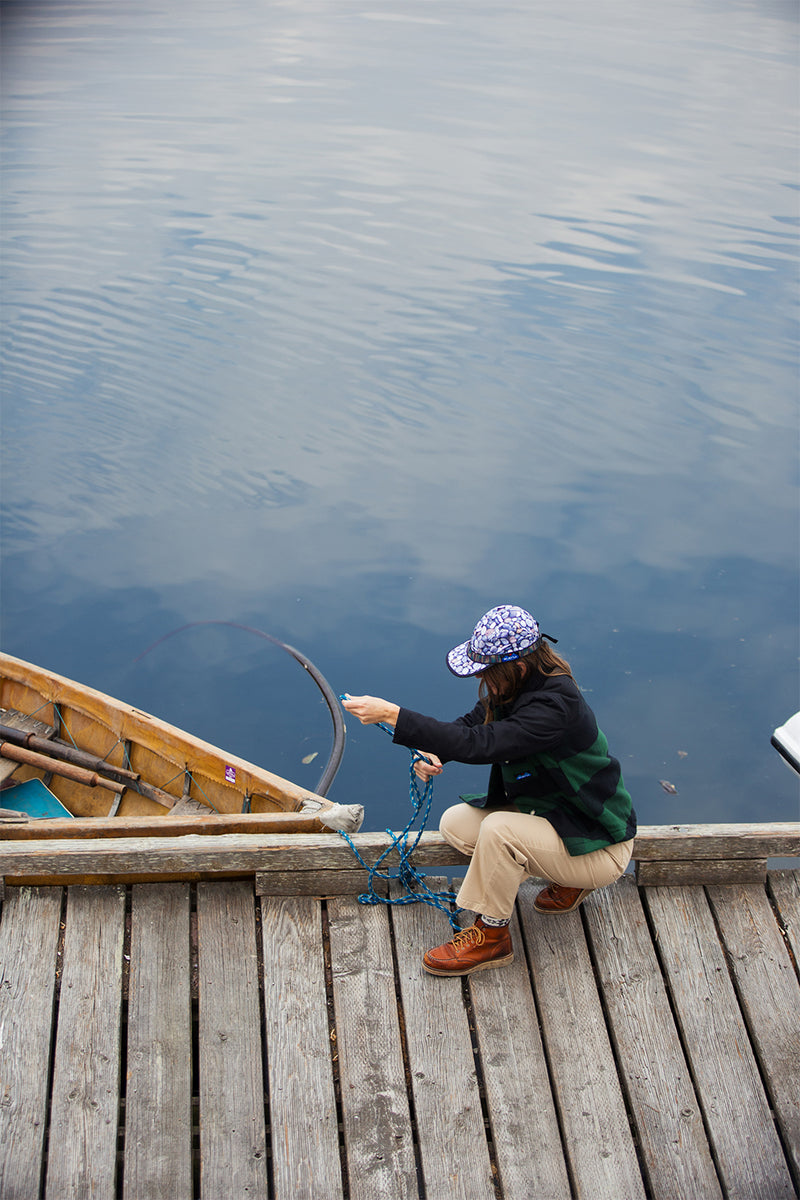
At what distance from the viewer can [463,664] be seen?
2975 millimetres

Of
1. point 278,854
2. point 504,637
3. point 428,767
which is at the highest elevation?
point 504,637

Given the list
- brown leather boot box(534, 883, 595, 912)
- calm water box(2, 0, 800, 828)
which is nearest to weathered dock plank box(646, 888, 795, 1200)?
brown leather boot box(534, 883, 595, 912)

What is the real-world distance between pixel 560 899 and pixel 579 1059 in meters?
0.49

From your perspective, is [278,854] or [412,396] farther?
[412,396]

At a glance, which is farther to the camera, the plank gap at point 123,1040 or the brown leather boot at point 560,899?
the brown leather boot at point 560,899

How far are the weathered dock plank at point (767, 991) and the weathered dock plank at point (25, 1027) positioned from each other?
2.07 meters

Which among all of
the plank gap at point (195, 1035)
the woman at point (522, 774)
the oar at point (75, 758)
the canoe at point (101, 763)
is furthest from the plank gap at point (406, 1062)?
the oar at point (75, 758)

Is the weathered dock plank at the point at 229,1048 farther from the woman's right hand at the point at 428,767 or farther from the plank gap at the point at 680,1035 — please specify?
the plank gap at the point at 680,1035

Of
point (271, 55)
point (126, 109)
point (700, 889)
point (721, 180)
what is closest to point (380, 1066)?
point (700, 889)

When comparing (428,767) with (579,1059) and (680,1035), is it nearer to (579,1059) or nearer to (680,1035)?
(579,1059)

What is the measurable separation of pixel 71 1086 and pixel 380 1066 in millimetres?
878

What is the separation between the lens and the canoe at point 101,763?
5.14 meters

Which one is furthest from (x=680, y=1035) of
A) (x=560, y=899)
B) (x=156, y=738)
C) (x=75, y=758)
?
(x=75, y=758)

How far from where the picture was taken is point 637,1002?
2965 millimetres
